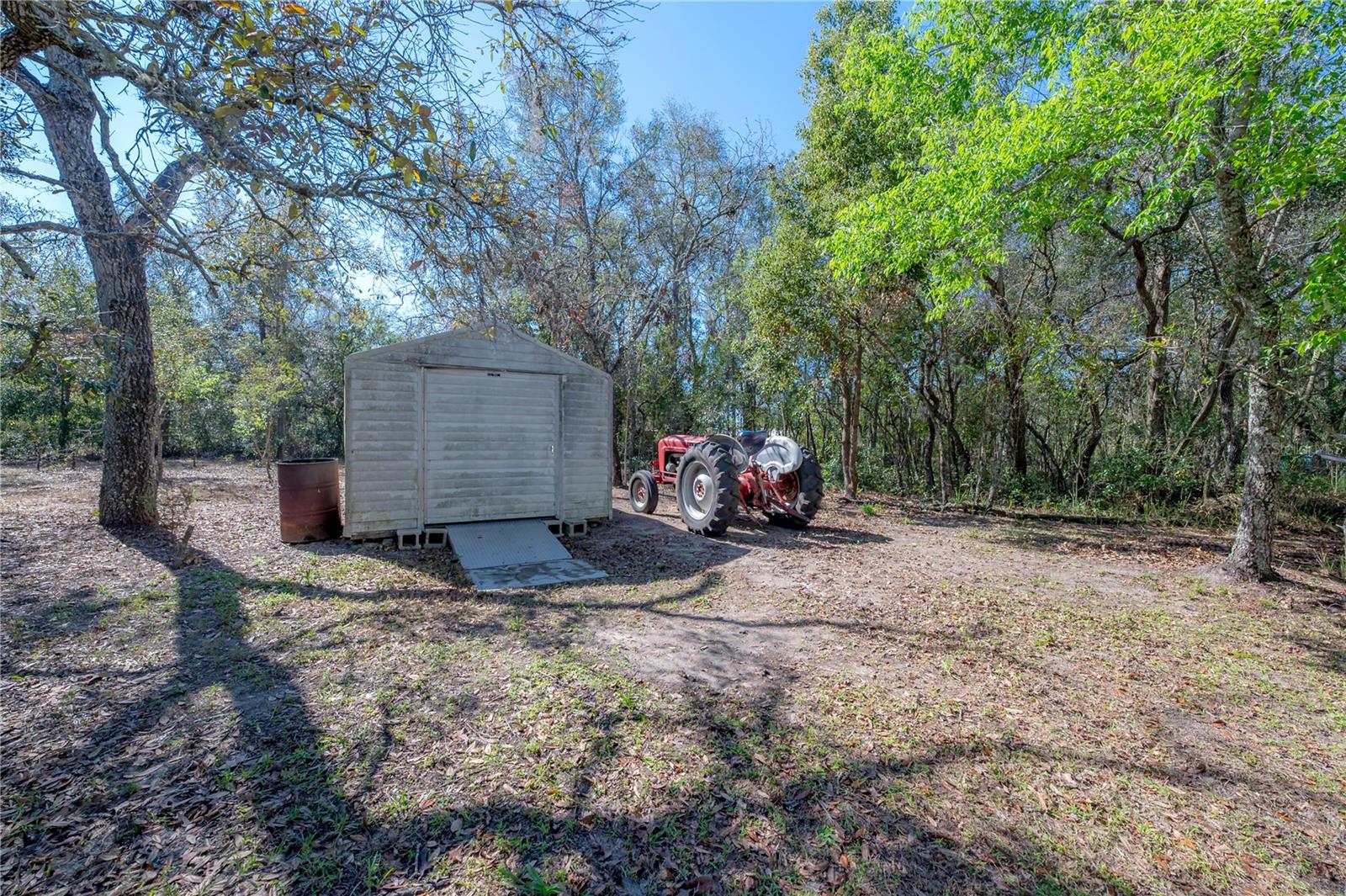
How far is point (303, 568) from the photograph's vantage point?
17.3ft

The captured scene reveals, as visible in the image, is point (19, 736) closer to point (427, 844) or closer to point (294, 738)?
point (294, 738)

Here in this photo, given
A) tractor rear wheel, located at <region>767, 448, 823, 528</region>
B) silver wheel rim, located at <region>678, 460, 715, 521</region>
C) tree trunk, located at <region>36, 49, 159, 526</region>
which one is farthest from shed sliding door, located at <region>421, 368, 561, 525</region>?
tractor rear wheel, located at <region>767, 448, 823, 528</region>

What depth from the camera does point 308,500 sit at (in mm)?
6188

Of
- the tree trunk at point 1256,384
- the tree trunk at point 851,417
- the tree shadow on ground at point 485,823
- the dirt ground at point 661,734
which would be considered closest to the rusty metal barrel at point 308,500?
the dirt ground at point 661,734

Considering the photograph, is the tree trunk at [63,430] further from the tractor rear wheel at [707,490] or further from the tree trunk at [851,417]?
the tree trunk at [851,417]

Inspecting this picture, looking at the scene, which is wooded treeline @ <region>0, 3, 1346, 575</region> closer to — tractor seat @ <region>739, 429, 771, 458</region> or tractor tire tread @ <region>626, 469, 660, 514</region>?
tractor seat @ <region>739, 429, 771, 458</region>

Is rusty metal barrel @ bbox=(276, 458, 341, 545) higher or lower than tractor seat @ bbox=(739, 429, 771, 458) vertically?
lower

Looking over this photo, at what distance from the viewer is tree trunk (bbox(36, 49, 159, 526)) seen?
5531 millimetres

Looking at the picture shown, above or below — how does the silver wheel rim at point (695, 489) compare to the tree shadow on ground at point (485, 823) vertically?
above

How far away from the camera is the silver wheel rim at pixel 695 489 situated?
7.42 meters

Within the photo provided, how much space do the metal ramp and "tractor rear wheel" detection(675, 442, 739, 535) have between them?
1793 millimetres

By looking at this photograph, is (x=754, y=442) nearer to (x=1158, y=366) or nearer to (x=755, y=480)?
(x=755, y=480)

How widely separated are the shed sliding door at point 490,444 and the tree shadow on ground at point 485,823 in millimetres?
3728

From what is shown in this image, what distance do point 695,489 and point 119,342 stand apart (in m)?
6.55
